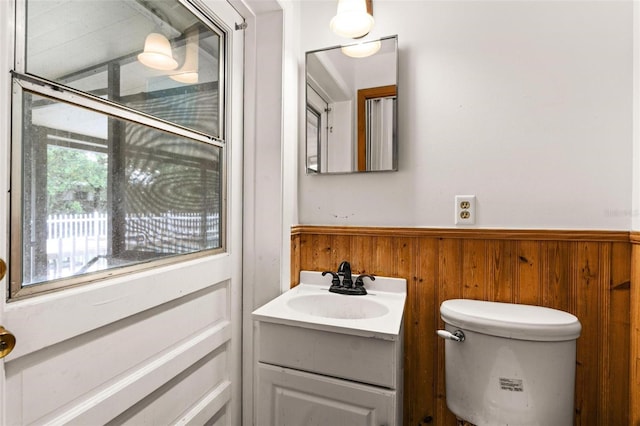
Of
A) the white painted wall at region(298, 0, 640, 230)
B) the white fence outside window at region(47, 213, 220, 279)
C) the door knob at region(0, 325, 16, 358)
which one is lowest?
A: the door knob at region(0, 325, 16, 358)

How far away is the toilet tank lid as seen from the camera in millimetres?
966

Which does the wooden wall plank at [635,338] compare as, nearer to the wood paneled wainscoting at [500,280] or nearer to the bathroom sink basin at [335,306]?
the wood paneled wainscoting at [500,280]

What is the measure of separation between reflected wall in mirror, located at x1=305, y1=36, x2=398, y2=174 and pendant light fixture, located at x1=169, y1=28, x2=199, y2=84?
53 cm

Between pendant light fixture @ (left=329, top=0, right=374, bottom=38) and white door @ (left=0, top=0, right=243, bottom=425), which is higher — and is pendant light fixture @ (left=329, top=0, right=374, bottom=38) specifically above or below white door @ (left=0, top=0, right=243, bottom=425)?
above

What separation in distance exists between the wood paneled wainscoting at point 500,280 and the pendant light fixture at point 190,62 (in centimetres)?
72

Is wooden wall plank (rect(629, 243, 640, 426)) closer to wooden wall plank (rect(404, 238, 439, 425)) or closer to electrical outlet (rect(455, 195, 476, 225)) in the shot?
electrical outlet (rect(455, 195, 476, 225))

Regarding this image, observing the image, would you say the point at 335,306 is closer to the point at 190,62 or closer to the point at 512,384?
the point at 512,384

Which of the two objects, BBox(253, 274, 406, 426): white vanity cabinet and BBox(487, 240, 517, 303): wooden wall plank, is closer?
BBox(253, 274, 406, 426): white vanity cabinet

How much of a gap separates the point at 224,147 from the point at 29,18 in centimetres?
66

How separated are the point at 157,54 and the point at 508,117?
1226 mm

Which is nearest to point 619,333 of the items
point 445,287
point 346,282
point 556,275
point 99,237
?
point 556,275

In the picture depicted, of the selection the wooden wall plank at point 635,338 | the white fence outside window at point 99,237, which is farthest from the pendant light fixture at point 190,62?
the wooden wall plank at point 635,338

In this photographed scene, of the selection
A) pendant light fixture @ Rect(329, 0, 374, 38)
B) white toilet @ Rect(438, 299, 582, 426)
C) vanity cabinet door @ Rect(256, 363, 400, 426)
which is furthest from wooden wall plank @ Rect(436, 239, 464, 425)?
pendant light fixture @ Rect(329, 0, 374, 38)

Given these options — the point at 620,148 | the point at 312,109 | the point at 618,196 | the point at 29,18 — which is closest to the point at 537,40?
the point at 620,148
